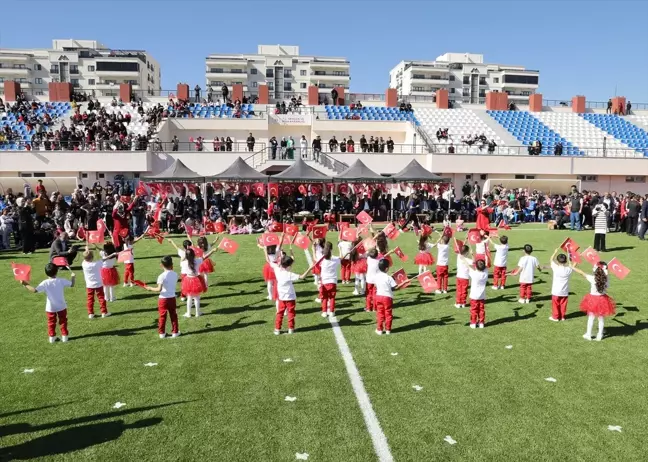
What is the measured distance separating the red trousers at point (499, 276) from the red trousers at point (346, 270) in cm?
379

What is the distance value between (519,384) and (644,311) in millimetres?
5671

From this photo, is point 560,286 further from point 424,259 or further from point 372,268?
point 372,268

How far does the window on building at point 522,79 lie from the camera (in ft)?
331

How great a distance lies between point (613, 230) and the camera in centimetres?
2570

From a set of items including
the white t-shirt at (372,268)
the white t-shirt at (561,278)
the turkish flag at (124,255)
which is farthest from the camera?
the turkish flag at (124,255)

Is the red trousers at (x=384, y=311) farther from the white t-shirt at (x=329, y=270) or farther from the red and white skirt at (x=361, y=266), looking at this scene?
the red and white skirt at (x=361, y=266)

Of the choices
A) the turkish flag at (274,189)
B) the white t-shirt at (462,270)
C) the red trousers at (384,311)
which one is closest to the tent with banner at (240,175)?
the turkish flag at (274,189)

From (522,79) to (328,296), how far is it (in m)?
102

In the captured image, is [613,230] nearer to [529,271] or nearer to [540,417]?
[529,271]

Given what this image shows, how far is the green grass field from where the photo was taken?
598 centimetres

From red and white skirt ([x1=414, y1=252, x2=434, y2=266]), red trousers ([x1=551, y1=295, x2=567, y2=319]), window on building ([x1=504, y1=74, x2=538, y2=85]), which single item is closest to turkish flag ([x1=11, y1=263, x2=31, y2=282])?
red and white skirt ([x1=414, y1=252, x2=434, y2=266])

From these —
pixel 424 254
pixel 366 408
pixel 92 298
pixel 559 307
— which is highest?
A: pixel 424 254

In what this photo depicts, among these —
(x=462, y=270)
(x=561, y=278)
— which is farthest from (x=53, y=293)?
(x=561, y=278)

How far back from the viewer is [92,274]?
1086 cm
